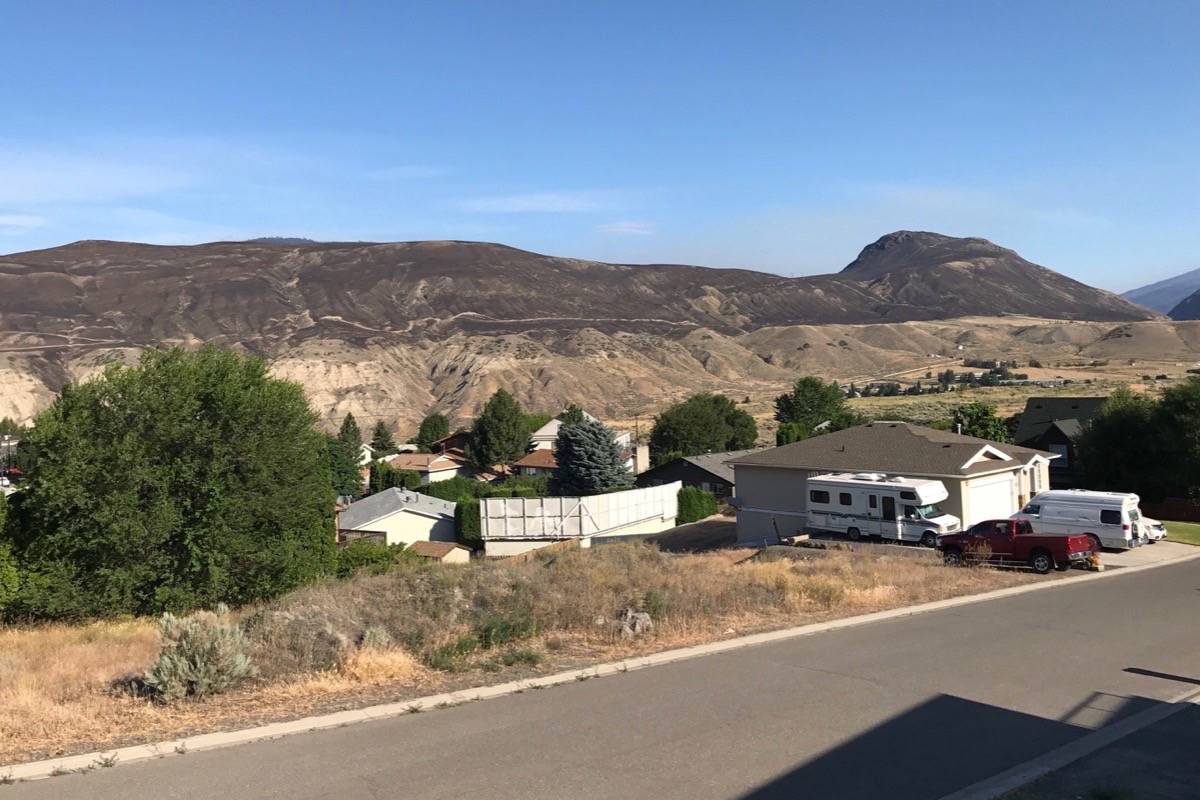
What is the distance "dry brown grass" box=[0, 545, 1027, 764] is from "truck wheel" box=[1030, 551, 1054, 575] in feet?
19.2


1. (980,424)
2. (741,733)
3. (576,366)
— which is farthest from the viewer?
(576,366)

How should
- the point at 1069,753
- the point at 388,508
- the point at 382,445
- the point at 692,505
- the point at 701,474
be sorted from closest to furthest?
the point at 1069,753, the point at 388,508, the point at 692,505, the point at 701,474, the point at 382,445

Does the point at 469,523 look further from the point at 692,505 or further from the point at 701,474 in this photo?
the point at 701,474

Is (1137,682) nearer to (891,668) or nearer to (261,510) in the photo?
(891,668)

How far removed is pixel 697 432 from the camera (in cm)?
6588

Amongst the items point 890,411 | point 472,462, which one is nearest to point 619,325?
point 890,411

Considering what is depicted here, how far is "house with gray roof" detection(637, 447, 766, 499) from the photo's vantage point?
52.6 meters

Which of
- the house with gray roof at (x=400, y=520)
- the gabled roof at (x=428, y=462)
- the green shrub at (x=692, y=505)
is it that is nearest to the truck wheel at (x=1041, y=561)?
the green shrub at (x=692, y=505)

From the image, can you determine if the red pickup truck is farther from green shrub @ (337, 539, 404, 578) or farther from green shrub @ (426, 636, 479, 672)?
green shrub @ (426, 636, 479, 672)

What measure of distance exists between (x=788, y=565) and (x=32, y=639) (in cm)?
1405

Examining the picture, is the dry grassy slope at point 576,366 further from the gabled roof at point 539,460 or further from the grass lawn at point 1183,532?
the grass lawn at point 1183,532

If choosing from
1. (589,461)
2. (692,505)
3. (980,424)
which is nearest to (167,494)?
(692,505)

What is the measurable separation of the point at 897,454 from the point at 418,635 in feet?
85.7

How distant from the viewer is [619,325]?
188 metres
